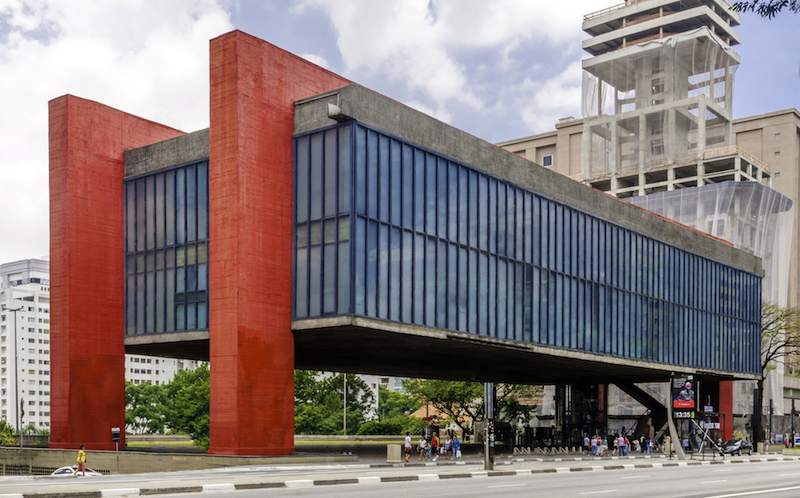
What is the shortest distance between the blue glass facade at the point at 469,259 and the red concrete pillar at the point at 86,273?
1299 cm

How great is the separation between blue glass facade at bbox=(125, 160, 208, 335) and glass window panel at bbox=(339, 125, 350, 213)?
896 cm

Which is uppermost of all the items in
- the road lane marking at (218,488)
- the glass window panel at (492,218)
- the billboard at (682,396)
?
the glass window panel at (492,218)

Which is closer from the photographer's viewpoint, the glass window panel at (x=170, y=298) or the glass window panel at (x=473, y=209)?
the glass window panel at (x=170, y=298)

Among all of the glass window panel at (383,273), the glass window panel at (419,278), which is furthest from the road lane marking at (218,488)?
the glass window panel at (419,278)

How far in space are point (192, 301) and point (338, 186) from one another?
35.9ft

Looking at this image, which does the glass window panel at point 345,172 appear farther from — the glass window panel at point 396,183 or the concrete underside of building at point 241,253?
the glass window panel at point 396,183

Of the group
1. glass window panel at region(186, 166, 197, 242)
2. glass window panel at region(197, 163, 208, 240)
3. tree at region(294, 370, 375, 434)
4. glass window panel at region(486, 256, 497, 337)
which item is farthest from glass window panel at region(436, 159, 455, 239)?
tree at region(294, 370, 375, 434)

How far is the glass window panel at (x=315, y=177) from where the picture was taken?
38.0m

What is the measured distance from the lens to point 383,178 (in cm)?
3831

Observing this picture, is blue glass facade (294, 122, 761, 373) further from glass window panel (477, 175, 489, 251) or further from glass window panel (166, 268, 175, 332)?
glass window panel (166, 268, 175, 332)

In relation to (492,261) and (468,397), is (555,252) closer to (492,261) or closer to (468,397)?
(492,261)

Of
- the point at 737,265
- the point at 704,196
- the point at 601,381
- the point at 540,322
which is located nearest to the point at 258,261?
the point at 540,322

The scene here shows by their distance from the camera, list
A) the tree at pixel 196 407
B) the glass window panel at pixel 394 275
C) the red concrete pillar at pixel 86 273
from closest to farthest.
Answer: the glass window panel at pixel 394 275 < the red concrete pillar at pixel 86 273 < the tree at pixel 196 407

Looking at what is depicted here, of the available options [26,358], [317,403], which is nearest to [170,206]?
[317,403]
